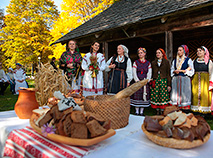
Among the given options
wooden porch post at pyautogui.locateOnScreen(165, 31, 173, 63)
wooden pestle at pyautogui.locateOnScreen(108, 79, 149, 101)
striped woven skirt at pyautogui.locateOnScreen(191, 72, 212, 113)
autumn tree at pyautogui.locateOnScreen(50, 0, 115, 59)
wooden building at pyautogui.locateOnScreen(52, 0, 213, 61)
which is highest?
autumn tree at pyautogui.locateOnScreen(50, 0, 115, 59)

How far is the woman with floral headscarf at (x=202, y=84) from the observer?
Answer: 365cm

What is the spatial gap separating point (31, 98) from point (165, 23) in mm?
4367

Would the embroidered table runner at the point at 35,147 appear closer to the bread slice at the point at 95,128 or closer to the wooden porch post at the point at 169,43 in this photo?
the bread slice at the point at 95,128

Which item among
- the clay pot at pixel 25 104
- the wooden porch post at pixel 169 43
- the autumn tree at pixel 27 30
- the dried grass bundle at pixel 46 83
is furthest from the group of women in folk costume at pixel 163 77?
the autumn tree at pixel 27 30

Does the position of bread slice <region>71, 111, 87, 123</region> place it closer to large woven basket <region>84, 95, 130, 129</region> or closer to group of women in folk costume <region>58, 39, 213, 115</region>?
large woven basket <region>84, 95, 130, 129</region>

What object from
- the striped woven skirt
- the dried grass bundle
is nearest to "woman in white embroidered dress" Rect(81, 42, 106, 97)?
the dried grass bundle

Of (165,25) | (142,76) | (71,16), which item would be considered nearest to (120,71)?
(142,76)

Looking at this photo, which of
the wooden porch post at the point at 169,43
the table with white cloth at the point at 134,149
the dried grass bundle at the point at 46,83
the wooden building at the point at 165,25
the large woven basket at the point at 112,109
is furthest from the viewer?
the wooden porch post at the point at 169,43

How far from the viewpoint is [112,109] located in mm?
1041

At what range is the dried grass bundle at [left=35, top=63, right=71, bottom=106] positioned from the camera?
4.93 ft

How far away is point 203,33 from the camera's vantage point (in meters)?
6.70

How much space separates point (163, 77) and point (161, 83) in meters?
0.15

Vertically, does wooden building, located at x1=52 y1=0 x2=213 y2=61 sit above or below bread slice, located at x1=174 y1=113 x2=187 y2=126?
above

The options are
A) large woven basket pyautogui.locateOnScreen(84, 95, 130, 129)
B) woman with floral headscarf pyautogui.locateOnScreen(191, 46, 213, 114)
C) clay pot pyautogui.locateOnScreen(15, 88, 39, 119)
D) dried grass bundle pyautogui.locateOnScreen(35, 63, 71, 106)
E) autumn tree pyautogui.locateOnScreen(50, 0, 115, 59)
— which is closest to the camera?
large woven basket pyautogui.locateOnScreen(84, 95, 130, 129)
